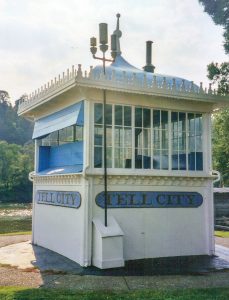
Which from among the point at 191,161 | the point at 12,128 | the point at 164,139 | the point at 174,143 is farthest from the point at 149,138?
the point at 12,128

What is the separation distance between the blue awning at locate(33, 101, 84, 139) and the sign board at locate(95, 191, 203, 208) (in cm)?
236

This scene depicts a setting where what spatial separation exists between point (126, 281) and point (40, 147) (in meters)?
7.42

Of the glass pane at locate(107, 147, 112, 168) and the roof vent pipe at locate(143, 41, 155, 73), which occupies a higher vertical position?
the roof vent pipe at locate(143, 41, 155, 73)

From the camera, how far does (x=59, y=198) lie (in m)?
13.2

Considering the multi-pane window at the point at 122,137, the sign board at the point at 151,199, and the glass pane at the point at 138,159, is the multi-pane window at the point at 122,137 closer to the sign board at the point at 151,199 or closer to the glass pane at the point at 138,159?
the glass pane at the point at 138,159

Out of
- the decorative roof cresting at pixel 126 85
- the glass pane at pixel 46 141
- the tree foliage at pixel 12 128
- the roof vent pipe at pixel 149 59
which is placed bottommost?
the glass pane at pixel 46 141

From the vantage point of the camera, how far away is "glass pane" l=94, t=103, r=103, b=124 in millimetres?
11836

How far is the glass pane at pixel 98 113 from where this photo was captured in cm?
1184

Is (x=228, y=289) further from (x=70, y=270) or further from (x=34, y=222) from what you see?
(x=34, y=222)

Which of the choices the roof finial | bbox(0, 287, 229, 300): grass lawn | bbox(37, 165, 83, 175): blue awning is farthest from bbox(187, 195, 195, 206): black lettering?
the roof finial

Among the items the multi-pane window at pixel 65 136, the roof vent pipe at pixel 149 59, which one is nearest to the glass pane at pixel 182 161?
the multi-pane window at pixel 65 136

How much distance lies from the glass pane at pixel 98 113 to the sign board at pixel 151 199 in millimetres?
2183

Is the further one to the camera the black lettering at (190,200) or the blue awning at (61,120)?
the black lettering at (190,200)

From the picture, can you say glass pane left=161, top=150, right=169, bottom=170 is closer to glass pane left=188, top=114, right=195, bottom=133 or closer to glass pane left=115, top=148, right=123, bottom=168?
glass pane left=188, top=114, right=195, bottom=133
